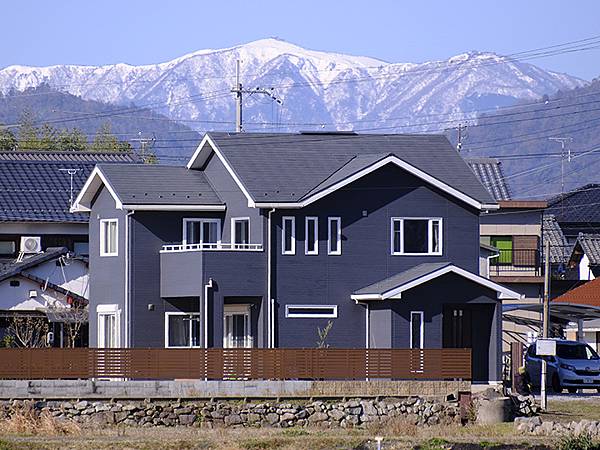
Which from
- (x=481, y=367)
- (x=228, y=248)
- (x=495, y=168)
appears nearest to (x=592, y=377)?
(x=481, y=367)

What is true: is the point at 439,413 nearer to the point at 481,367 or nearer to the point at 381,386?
the point at 381,386

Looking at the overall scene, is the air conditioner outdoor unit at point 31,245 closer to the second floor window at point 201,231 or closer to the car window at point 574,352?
the second floor window at point 201,231

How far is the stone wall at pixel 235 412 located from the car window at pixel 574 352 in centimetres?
839

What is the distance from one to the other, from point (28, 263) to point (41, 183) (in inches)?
411

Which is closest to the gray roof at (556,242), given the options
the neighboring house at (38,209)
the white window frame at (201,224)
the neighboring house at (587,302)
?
the neighboring house at (587,302)

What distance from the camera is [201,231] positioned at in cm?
4353

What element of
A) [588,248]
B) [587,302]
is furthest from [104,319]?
[588,248]

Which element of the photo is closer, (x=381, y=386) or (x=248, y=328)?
(x=381, y=386)

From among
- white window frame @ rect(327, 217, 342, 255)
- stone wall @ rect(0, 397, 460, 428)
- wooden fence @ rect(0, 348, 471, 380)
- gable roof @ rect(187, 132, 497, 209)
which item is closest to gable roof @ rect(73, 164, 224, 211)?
gable roof @ rect(187, 132, 497, 209)

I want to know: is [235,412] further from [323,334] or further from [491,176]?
[491,176]

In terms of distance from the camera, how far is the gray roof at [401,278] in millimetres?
40719

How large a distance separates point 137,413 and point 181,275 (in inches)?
274

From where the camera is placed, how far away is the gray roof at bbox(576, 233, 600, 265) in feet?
210

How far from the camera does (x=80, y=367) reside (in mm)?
36750
